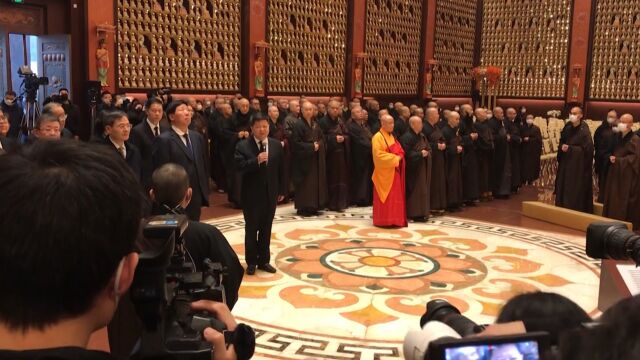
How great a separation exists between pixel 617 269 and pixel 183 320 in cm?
285

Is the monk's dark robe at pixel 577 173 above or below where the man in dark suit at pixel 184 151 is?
below

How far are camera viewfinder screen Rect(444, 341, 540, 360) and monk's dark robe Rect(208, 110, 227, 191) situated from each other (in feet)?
33.6

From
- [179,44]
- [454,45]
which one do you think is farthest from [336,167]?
[454,45]

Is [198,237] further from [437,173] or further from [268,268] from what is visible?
[437,173]

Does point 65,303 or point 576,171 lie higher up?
point 65,303

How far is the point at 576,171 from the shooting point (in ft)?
33.4

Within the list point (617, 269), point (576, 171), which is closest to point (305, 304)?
point (617, 269)

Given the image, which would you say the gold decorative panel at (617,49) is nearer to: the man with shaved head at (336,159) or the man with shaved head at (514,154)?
the man with shaved head at (514,154)

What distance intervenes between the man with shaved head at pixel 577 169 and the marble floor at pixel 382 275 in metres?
1.11

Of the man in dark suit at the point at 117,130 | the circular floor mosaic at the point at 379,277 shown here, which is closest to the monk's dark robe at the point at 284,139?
the circular floor mosaic at the point at 379,277

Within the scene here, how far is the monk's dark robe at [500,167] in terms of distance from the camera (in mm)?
11805

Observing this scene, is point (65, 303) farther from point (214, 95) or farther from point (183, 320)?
point (214, 95)

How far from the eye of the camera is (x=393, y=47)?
1769 centimetres

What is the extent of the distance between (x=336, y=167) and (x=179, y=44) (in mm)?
4707
